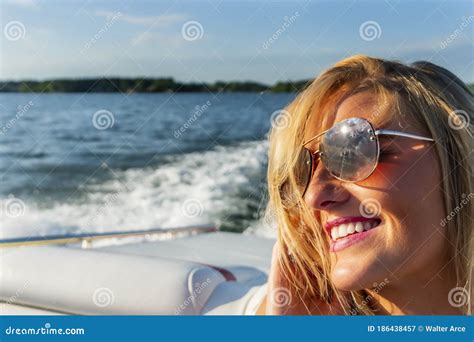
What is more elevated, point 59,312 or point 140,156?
point 140,156

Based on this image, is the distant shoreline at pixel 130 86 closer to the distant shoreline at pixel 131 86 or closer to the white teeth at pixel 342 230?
the distant shoreline at pixel 131 86

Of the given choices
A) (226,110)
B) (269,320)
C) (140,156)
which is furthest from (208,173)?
(226,110)

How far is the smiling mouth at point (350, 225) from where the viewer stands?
1295 millimetres

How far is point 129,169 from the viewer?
10.3 m

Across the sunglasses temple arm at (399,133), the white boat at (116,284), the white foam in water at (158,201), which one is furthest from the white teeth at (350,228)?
the white foam in water at (158,201)

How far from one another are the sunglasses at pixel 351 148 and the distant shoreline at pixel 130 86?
13.4 metres

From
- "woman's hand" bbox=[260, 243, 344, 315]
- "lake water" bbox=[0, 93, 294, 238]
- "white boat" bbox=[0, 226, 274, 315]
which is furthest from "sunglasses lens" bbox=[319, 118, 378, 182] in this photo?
"lake water" bbox=[0, 93, 294, 238]

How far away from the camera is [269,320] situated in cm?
153

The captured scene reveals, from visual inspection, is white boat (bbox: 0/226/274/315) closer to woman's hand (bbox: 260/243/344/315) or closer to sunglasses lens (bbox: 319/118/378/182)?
woman's hand (bbox: 260/243/344/315)

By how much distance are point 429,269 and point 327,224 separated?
217 mm

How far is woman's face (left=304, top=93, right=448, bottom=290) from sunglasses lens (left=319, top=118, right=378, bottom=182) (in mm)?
16

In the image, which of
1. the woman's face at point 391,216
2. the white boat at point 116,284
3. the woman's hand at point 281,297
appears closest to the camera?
the woman's face at point 391,216

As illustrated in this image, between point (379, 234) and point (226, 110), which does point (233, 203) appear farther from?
point (226, 110)

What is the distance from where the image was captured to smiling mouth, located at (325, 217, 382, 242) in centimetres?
129
